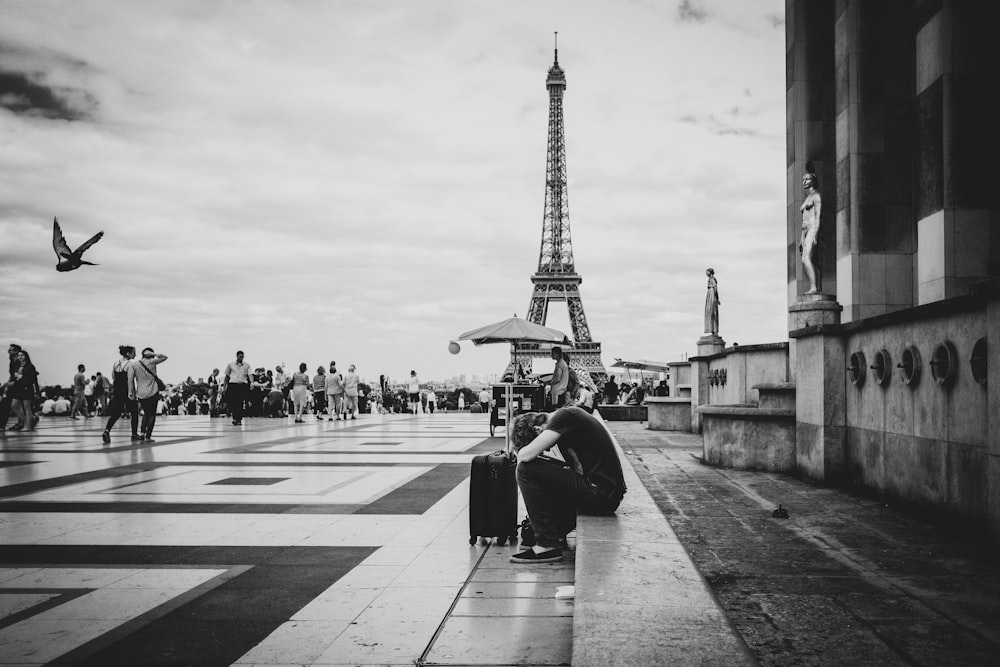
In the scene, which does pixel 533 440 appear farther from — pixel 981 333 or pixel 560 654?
pixel 981 333

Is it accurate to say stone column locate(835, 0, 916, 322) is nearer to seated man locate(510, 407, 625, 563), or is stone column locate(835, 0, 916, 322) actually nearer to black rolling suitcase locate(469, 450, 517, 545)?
seated man locate(510, 407, 625, 563)

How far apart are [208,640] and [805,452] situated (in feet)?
23.9

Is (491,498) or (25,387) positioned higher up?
(25,387)

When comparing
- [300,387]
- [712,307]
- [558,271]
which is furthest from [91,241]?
[558,271]

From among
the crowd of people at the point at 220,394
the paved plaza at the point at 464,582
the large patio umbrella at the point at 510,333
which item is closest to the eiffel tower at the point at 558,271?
the crowd of people at the point at 220,394

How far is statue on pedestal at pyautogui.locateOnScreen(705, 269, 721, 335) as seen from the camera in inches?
725

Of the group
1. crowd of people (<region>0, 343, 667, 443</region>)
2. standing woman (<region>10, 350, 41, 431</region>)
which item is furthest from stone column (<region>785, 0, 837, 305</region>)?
standing woman (<region>10, 350, 41, 431</region>)

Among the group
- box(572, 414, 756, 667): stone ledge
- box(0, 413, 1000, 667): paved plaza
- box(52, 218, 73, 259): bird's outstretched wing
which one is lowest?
box(0, 413, 1000, 667): paved plaza

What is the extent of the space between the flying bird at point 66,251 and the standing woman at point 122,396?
2.49 metres

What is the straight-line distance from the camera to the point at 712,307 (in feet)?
61.4

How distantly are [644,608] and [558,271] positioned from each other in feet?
238

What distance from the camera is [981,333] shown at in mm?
5672

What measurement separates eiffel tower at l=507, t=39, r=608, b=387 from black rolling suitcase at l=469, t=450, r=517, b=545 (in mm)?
59990

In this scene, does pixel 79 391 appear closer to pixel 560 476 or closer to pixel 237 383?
pixel 237 383
